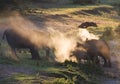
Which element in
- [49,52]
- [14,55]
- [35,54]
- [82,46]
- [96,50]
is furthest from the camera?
[49,52]

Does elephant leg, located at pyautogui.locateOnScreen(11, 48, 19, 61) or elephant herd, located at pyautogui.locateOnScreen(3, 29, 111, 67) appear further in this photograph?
elephant herd, located at pyautogui.locateOnScreen(3, 29, 111, 67)

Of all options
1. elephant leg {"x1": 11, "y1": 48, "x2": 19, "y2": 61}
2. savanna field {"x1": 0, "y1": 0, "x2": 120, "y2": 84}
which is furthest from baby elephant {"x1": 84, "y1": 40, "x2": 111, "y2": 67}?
elephant leg {"x1": 11, "y1": 48, "x2": 19, "y2": 61}

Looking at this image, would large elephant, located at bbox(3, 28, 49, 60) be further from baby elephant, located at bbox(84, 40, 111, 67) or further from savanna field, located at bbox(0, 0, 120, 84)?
baby elephant, located at bbox(84, 40, 111, 67)

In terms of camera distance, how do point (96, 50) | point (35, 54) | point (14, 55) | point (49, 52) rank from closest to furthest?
point (14, 55), point (35, 54), point (96, 50), point (49, 52)

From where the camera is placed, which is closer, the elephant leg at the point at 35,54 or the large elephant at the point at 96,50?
the elephant leg at the point at 35,54

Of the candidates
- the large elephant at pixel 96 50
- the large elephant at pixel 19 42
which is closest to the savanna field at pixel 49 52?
the large elephant at pixel 19 42

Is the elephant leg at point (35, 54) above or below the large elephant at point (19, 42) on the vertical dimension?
below

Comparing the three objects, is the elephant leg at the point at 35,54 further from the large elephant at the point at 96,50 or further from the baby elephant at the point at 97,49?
the baby elephant at the point at 97,49

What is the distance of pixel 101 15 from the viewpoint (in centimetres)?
3547

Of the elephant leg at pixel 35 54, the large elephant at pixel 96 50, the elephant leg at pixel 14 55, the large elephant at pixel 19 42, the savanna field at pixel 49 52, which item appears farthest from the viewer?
the large elephant at pixel 19 42

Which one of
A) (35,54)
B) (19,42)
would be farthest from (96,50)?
(19,42)

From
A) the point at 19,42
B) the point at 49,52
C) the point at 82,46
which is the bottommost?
the point at 49,52

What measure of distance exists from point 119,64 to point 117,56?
6.98ft

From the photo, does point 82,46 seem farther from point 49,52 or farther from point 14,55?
point 14,55
